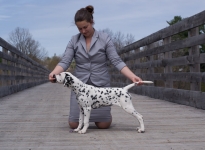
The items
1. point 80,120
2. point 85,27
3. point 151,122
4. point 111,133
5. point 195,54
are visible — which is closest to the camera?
point 111,133

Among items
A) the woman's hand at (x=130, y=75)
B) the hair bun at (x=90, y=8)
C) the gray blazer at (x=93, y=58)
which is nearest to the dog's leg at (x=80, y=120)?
the gray blazer at (x=93, y=58)

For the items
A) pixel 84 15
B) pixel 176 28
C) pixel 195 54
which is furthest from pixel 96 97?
pixel 176 28

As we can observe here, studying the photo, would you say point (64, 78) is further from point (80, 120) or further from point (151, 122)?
point (151, 122)

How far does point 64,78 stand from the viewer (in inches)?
166

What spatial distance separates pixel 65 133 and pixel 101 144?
29.3 inches

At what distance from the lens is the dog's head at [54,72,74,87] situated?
4.19m

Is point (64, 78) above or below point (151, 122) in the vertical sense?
above

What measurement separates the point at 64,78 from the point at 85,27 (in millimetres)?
701

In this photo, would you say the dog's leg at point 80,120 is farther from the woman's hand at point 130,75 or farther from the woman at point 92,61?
the woman's hand at point 130,75

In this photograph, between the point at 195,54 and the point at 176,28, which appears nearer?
the point at 195,54

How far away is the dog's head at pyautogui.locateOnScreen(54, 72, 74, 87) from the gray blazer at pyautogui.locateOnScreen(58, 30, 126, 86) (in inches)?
18.1

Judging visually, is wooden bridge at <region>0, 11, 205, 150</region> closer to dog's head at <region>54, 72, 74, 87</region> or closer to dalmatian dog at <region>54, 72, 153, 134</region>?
dalmatian dog at <region>54, 72, 153, 134</region>

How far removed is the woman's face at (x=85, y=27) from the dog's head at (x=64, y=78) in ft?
2.04

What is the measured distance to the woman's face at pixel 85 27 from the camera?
455 centimetres
